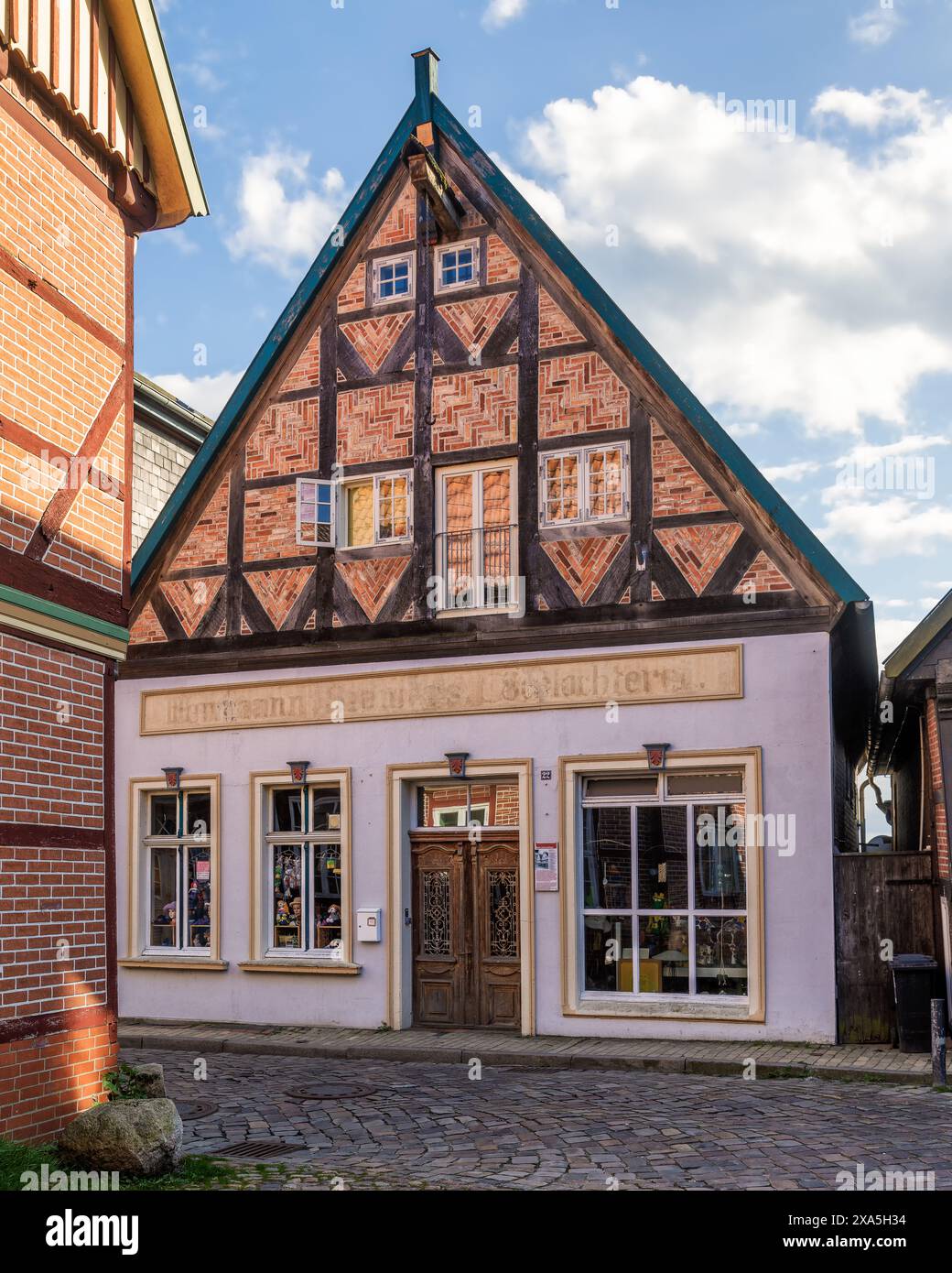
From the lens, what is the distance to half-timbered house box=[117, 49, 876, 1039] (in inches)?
562

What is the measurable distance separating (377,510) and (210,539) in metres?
2.31

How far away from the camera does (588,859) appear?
1495cm

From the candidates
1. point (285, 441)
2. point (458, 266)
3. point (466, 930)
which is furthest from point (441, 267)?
point (466, 930)

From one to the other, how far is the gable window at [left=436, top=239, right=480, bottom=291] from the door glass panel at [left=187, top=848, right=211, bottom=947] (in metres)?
7.41

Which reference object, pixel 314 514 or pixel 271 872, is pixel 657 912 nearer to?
pixel 271 872

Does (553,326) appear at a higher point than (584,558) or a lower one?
higher

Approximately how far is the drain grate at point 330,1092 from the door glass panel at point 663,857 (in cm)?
395

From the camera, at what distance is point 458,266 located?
16.3m

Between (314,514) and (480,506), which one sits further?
(314,514)

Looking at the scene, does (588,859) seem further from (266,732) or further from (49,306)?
(49,306)

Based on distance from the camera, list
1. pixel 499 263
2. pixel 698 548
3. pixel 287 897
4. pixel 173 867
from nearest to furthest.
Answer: pixel 698 548, pixel 499 263, pixel 287 897, pixel 173 867

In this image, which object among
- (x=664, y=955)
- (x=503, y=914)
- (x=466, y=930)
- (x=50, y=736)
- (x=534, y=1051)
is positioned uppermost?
(x=50, y=736)
